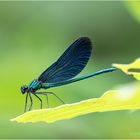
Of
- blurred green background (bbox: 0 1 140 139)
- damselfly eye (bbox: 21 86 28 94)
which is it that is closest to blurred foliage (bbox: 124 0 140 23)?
blurred green background (bbox: 0 1 140 139)

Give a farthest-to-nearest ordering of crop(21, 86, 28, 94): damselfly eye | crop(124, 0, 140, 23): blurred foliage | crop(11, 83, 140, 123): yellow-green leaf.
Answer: crop(21, 86, 28, 94): damselfly eye
crop(124, 0, 140, 23): blurred foliage
crop(11, 83, 140, 123): yellow-green leaf

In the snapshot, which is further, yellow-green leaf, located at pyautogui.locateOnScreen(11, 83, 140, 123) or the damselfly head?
the damselfly head

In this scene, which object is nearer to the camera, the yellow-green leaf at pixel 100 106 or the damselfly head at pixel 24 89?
the yellow-green leaf at pixel 100 106

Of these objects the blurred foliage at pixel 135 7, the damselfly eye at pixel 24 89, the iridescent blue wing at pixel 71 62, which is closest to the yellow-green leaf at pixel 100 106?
the blurred foliage at pixel 135 7


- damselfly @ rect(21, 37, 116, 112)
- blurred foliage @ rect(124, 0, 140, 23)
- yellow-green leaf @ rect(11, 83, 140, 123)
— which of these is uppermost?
blurred foliage @ rect(124, 0, 140, 23)

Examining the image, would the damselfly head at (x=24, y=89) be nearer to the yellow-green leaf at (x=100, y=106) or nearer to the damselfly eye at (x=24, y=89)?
the damselfly eye at (x=24, y=89)

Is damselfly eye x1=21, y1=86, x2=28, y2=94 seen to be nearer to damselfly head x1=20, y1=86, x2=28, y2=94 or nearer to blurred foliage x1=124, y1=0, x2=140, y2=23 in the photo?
damselfly head x1=20, y1=86, x2=28, y2=94
